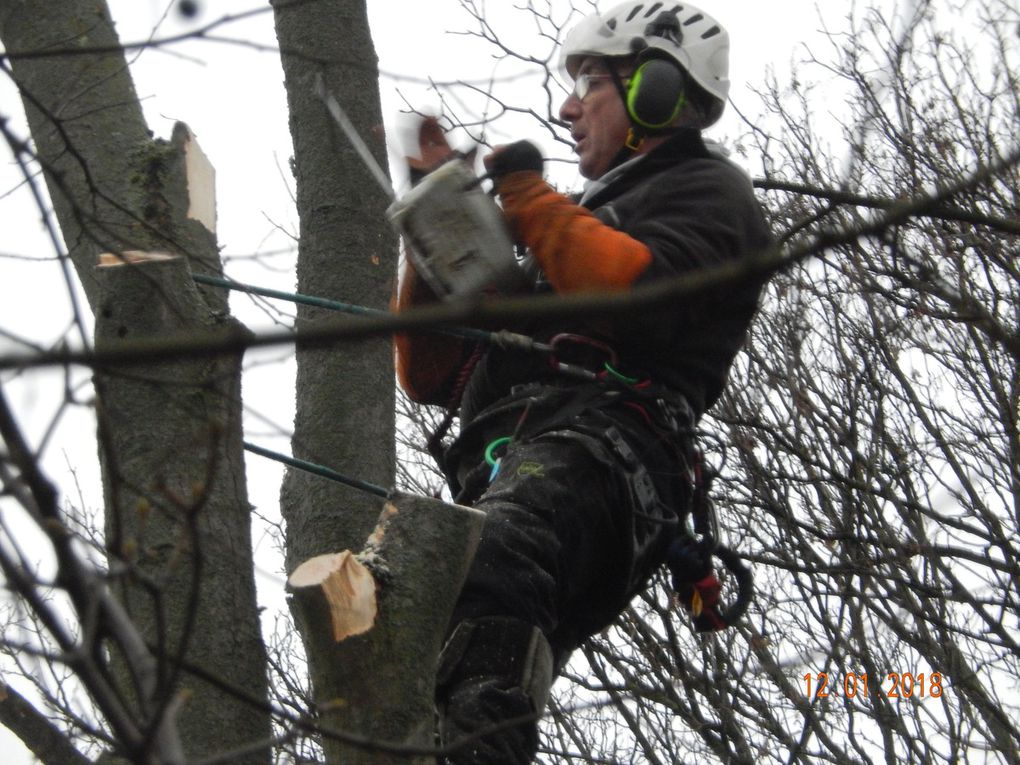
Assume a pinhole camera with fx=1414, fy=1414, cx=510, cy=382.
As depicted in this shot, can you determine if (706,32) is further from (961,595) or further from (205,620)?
(961,595)

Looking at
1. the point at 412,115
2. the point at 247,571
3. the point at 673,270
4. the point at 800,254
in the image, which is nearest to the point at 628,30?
the point at 412,115

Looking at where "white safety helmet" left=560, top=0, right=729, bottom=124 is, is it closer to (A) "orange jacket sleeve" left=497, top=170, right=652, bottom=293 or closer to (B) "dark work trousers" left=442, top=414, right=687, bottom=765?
(A) "orange jacket sleeve" left=497, top=170, right=652, bottom=293

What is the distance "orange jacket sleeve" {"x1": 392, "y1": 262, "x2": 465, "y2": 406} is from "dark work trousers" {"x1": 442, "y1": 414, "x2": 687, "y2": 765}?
322 mm

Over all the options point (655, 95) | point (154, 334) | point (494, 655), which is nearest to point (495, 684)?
point (494, 655)

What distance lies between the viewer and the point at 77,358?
3.71 feet

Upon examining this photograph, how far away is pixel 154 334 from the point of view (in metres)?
2.41

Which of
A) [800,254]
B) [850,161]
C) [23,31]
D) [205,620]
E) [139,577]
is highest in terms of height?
[23,31]

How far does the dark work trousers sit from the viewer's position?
2.54 m

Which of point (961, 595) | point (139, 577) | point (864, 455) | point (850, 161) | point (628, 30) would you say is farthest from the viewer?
point (864, 455)

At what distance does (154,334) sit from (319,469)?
533mm

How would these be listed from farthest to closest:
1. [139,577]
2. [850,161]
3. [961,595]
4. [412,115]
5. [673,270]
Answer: [961,595] → [412,115] → [673,270] → [850,161] → [139,577]

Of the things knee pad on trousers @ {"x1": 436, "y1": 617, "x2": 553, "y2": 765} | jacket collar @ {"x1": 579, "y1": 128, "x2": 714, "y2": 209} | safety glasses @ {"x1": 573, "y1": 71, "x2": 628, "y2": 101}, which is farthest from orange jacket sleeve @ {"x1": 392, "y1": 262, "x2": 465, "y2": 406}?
knee pad on trousers @ {"x1": 436, "y1": 617, "x2": 553, "y2": 765}

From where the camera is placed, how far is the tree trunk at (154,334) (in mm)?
2211

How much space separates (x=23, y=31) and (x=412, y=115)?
834 millimetres
